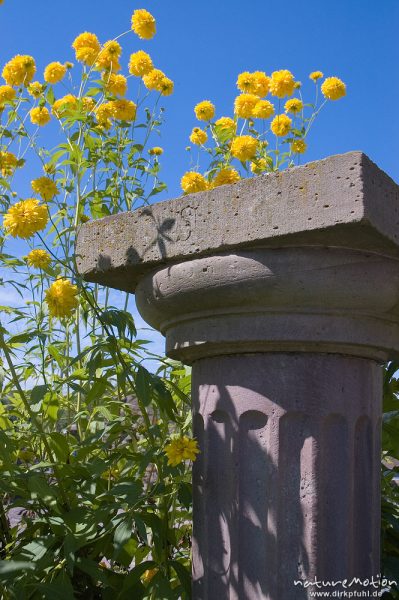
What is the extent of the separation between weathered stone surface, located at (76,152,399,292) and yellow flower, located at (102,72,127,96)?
119 centimetres

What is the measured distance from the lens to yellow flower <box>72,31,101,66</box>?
3.20 metres

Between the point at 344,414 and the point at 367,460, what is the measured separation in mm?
208

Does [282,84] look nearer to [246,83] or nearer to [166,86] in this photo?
[246,83]

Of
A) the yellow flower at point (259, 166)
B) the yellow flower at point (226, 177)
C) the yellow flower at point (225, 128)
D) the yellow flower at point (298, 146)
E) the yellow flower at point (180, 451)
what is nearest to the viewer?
the yellow flower at point (180, 451)

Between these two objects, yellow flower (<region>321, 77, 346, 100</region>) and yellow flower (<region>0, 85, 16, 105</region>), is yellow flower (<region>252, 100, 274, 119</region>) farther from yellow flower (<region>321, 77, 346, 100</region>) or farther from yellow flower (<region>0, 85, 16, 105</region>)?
yellow flower (<region>0, 85, 16, 105</region>)

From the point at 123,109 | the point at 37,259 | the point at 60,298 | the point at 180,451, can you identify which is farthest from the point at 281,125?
the point at 180,451

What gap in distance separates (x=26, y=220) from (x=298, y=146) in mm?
1754

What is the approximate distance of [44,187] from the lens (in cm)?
269

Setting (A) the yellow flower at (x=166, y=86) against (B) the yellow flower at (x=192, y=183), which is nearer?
(B) the yellow flower at (x=192, y=183)

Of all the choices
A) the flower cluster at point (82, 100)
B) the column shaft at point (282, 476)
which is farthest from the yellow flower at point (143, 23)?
the column shaft at point (282, 476)

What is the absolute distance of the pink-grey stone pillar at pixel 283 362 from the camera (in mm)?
1851

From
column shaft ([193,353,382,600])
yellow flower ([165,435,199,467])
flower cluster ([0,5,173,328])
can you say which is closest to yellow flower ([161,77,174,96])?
flower cluster ([0,5,173,328])

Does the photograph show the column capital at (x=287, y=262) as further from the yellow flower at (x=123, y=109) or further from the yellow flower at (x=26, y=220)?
the yellow flower at (x=123, y=109)

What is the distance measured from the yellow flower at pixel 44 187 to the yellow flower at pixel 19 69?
0.70 meters
